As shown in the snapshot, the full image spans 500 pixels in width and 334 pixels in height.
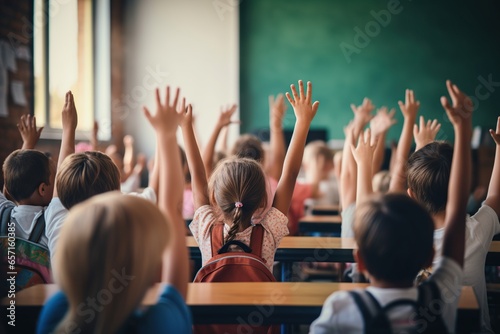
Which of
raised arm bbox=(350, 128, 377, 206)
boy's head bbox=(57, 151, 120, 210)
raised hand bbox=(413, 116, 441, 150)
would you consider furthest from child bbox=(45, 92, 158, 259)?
raised hand bbox=(413, 116, 441, 150)

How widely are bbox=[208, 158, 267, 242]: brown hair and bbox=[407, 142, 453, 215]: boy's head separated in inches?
19.9

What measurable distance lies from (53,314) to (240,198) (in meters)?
0.82

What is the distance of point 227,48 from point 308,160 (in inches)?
122

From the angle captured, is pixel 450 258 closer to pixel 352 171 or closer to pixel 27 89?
pixel 352 171

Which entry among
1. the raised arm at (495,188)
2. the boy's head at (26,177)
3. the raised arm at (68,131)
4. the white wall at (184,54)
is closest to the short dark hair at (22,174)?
the boy's head at (26,177)

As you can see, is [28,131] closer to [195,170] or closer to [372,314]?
[195,170]

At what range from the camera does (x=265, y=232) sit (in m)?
1.89

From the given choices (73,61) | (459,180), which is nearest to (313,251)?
(459,180)

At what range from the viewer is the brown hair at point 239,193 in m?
1.88

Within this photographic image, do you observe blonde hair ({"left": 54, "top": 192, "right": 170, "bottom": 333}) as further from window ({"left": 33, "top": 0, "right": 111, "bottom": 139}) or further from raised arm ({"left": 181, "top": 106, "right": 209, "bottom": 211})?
window ({"left": 33, "top": 0, "right": 111, "bottom": 139})

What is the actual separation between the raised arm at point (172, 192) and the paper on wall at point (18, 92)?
3.63m

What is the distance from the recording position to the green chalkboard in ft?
25.6

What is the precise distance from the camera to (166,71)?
7.78 m

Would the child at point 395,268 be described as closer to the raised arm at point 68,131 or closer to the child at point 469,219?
the child at point 469,219
